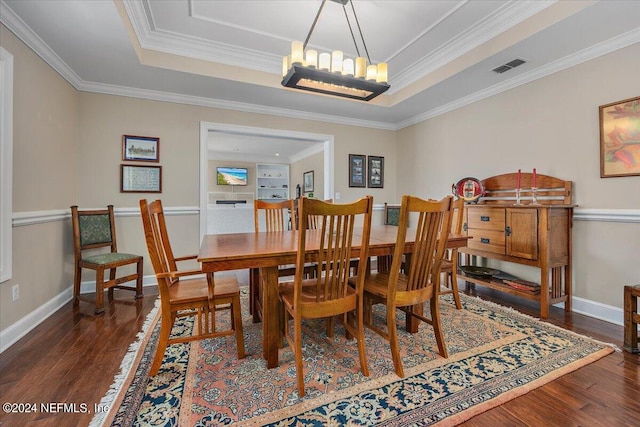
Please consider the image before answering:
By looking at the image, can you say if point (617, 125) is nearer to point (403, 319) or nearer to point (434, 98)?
point (434, 98)

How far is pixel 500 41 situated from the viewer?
257cm

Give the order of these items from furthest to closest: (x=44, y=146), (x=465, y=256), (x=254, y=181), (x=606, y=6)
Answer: (x=254, y=181) < (x=465, y=256) < (x=44, y=146) < (x=606, y=6)

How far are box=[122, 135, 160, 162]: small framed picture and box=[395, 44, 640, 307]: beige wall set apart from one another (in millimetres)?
3948

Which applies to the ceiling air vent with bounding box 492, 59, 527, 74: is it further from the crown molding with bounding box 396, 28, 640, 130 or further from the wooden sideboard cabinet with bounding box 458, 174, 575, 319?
the wooden sideboard cabinet with bounding box 458, 174, 575, 319

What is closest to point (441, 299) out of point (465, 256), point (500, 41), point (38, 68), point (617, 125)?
point (465, 256)

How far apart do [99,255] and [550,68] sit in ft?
15.9

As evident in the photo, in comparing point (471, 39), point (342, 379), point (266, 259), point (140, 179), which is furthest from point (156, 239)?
point (471, 39)

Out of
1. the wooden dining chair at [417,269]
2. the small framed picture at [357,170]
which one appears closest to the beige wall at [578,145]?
the small framed picture at [357,170]

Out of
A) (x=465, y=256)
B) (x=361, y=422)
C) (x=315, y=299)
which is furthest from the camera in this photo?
(x=465, y=256)

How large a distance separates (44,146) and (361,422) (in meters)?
3.32

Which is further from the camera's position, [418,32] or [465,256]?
[465,256]

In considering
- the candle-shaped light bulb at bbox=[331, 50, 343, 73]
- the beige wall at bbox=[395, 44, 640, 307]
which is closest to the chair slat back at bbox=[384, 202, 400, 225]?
the beige wall at bbox=[395, 44, 640, 307]

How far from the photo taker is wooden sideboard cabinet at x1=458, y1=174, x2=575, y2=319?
98.0 inches

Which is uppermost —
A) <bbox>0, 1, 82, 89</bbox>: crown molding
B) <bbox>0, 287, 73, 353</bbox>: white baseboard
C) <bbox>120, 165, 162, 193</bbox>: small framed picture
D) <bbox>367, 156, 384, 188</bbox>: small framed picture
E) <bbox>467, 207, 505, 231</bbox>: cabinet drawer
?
<bbox>0, 1, 82, 89</bbox>: crown molding
